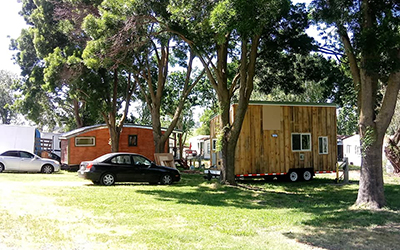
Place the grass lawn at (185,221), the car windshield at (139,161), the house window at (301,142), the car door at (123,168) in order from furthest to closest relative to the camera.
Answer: the house window at (301,142) < the car windshield at (139,161) < the car door at (123,168) < the grass lawn at (185,221)

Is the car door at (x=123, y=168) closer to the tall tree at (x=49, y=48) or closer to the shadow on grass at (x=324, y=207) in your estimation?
the shadow on grass at (x=324, y=207)

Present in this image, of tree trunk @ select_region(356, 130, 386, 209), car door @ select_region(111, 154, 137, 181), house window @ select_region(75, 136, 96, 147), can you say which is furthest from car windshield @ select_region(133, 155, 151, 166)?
house window @ select_region(75, 136, 96, 147)

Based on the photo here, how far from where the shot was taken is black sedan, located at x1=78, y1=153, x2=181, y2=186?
14281 mm

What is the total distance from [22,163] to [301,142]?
14867 millimetres

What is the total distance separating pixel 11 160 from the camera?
64.3 feet

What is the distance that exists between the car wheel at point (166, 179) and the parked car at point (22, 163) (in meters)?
8.75

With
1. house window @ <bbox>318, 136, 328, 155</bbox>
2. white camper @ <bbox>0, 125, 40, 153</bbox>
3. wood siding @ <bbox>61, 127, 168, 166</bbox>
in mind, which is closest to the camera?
house window @ <bbox>318, 136, 328, 155</bbox>

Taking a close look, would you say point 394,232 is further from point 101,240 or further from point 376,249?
point 101,240

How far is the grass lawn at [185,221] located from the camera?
6055 mm

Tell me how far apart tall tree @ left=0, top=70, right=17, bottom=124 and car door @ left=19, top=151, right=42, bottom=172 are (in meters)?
32.7

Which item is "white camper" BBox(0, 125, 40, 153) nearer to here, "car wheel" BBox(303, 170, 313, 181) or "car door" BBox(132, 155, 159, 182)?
"car door" BBox(132, 155, 159, 182)

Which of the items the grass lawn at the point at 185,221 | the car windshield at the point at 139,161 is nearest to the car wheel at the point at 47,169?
the car windshield at the point at 139,161

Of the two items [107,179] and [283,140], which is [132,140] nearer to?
[107,179]

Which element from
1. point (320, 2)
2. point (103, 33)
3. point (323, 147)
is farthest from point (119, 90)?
point (320, 2)
